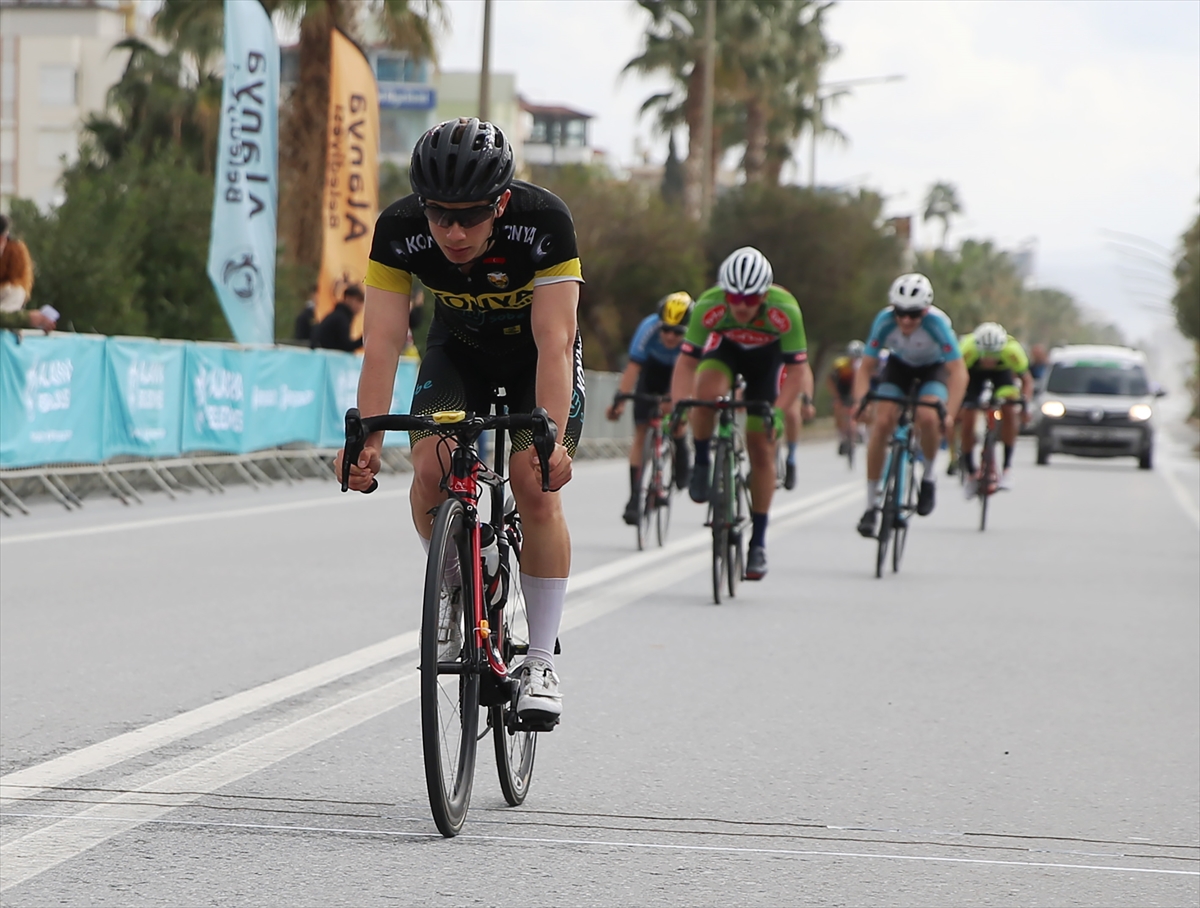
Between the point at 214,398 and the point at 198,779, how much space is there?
12.3 m

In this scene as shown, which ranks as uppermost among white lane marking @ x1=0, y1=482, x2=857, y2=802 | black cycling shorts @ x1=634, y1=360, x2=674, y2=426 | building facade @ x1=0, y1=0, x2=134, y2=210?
building facade @ x1=0, y1=0, x2=134, y2=210

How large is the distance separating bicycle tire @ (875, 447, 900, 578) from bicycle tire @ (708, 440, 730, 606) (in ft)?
6.25

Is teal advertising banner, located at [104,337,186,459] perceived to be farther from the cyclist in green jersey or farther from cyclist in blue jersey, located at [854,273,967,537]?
the cyclist in green jersey

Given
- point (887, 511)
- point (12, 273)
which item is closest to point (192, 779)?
point (887, 511)

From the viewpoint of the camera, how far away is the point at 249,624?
29.4 feet

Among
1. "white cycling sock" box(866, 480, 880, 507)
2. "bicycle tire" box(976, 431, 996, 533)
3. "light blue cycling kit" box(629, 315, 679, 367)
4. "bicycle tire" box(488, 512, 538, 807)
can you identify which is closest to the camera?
"bicycle tire" box(488, 512, 538, 807)

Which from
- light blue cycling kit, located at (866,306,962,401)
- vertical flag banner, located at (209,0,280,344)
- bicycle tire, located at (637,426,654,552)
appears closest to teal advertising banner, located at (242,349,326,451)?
vertical flag banner, located at (209,0,280,344)

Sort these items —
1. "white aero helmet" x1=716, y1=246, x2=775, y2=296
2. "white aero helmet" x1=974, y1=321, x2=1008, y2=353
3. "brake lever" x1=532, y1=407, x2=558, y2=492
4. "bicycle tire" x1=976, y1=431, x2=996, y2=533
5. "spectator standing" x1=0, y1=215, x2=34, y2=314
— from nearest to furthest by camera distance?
"brake lever" x1=532, y1=407, x2=558, y2=492, "white aero helmet" x1=716, y1=246, x2=775, y2=296, "spectator standing" x1=0, y1=215, x2=34, y2=314, "bicycle tire" x1=976, y1=431, x2=996, y2=533, "white aero helmet" x1=974, y1=321, x2=1008, y2=353

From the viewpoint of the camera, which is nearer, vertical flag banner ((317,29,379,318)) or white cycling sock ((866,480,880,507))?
white cycling sock ((866,480,880,507))

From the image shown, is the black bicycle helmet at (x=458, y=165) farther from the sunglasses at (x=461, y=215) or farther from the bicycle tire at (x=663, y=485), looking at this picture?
the bicycle tire at (x=663, y=485)

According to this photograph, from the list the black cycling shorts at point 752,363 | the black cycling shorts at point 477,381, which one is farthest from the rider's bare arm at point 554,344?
the black cycling shorts at point 752,363

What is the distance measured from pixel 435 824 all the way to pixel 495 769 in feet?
2.88

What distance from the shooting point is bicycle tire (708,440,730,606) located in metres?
10.4

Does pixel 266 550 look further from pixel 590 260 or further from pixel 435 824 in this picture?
pixel 590 260
